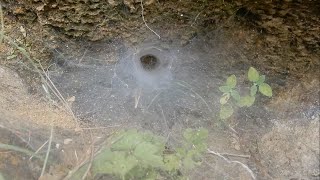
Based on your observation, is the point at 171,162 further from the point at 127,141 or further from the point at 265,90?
the point at 265,90

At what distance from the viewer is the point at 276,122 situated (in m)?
1.51

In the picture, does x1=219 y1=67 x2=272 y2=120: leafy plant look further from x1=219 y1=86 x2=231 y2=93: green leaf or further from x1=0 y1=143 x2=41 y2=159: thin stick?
x1=0 y1=143 x2=41 y2=159: thin stick

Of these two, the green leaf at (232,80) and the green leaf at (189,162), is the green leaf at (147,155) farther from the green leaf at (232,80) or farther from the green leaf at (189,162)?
the green leaf at (232,80)

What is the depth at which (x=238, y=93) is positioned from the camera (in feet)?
4.88

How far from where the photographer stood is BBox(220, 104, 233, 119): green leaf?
1496 mm

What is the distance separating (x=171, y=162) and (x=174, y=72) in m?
0.34

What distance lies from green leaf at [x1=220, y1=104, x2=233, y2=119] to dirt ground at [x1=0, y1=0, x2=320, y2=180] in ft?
0.12

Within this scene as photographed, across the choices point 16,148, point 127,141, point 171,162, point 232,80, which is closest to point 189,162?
point 171,162

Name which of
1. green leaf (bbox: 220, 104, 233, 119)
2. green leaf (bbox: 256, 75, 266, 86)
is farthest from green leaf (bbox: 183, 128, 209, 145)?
green leaf (bbox: 256, 75, 266, 86)

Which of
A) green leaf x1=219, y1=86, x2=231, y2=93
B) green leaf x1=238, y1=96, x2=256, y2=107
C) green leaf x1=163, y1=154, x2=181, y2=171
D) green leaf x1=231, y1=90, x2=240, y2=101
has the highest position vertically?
green leaf x1=219, y1=86, x2=231, y2=93

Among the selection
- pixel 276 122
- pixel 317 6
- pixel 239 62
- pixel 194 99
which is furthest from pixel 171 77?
pixel 317 6

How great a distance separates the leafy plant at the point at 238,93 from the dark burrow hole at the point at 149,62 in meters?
0.24

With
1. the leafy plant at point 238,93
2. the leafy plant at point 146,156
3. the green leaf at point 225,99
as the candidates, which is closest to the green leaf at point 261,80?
the leafy plant at point 238,93

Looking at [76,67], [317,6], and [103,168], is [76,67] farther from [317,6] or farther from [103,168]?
[317,6]
